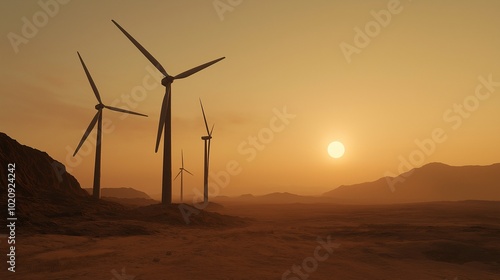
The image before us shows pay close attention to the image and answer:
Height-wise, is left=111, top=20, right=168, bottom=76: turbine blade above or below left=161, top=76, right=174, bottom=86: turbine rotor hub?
above

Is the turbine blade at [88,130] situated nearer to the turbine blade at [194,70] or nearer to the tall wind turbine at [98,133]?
the tall wind turbine at [98,133]

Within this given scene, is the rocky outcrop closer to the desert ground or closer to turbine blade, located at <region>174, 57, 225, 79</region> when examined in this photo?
the desert ground

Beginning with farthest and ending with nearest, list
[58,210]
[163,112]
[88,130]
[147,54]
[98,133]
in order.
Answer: [98,133], [88,130], [147,54], [163,112], [58,210]

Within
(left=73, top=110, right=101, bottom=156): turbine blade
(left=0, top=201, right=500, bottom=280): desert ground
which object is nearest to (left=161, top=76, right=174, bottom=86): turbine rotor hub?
(left=73, top=110, right=101, bottom=156): turbine blade

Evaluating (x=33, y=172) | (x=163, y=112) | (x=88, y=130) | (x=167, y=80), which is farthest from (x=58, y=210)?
(x=167, y=80)

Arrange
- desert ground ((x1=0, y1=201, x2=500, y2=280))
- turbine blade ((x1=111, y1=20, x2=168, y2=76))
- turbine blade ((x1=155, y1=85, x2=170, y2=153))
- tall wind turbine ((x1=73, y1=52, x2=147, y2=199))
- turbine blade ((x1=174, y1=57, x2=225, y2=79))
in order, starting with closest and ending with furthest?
1. desert ground ((x1=0, y1=201, x2=500, y2=280))
2. turbine blade ((x1=155, y1=85, x2=170, y2=153))
3. turbine blade ((x1=111, y1=20, x2=168, y2=76))
4. turbine blade ((x1=174, y1=57, x2=225, y2=79))
5. tall wind turbine ((x1=73, y1=52, x2=147, y2=199))

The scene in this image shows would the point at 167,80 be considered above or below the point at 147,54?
below

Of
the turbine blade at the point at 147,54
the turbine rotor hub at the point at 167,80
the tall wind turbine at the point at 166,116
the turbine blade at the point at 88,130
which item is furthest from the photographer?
the turbine blade at the point at 88,130

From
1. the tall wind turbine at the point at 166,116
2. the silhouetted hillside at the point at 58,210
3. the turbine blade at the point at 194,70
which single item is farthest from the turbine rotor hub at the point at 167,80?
the silhouetted hillside at the point at 58,210

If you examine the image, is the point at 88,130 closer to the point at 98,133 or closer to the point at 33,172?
the point at 98,133

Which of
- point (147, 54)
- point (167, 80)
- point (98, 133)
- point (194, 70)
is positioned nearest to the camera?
point (147, 54)

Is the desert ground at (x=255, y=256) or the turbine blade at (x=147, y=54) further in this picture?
the turbine blade at (x=147, y=54)

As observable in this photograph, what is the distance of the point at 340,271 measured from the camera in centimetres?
1385

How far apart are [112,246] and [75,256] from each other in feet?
10.5
